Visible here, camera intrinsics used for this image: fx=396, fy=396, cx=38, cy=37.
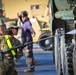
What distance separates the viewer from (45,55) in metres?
16.1

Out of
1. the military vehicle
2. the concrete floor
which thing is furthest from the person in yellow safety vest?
the concrete floor

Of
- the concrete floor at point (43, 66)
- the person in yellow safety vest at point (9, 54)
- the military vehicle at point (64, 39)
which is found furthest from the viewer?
the concrete floor at point (43, 66)

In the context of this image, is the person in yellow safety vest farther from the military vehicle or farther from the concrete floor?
the concrete floor

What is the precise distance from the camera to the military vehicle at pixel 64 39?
6336 mm

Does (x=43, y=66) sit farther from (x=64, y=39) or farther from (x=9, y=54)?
(x=64, y=39)

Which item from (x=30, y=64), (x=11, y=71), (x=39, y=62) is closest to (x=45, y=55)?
(x=39, y=62)

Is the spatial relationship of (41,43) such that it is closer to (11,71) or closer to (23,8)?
(23,8)

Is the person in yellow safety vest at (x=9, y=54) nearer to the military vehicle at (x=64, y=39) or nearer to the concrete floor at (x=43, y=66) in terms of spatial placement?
the military vehicle at (x=64, y=39)

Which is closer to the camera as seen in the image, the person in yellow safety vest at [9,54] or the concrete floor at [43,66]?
the person in yellow safety vest at [9,54]

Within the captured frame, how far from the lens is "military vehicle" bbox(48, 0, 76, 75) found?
6.34m

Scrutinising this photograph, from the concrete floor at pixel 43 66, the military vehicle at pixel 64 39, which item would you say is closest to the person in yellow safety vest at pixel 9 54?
the military vehicle at pixel 64 39

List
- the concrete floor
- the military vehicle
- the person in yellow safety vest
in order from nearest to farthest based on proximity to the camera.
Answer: the military vehicle → the person in yellow safety vest → the concrete floor

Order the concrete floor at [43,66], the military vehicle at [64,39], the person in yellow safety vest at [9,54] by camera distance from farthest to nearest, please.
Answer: the concrete floor at [43,66] < the person in yellow safety vest at [9,54] < the military vehicle at [64,39]

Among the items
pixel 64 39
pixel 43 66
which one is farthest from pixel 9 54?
pixel 43 66
